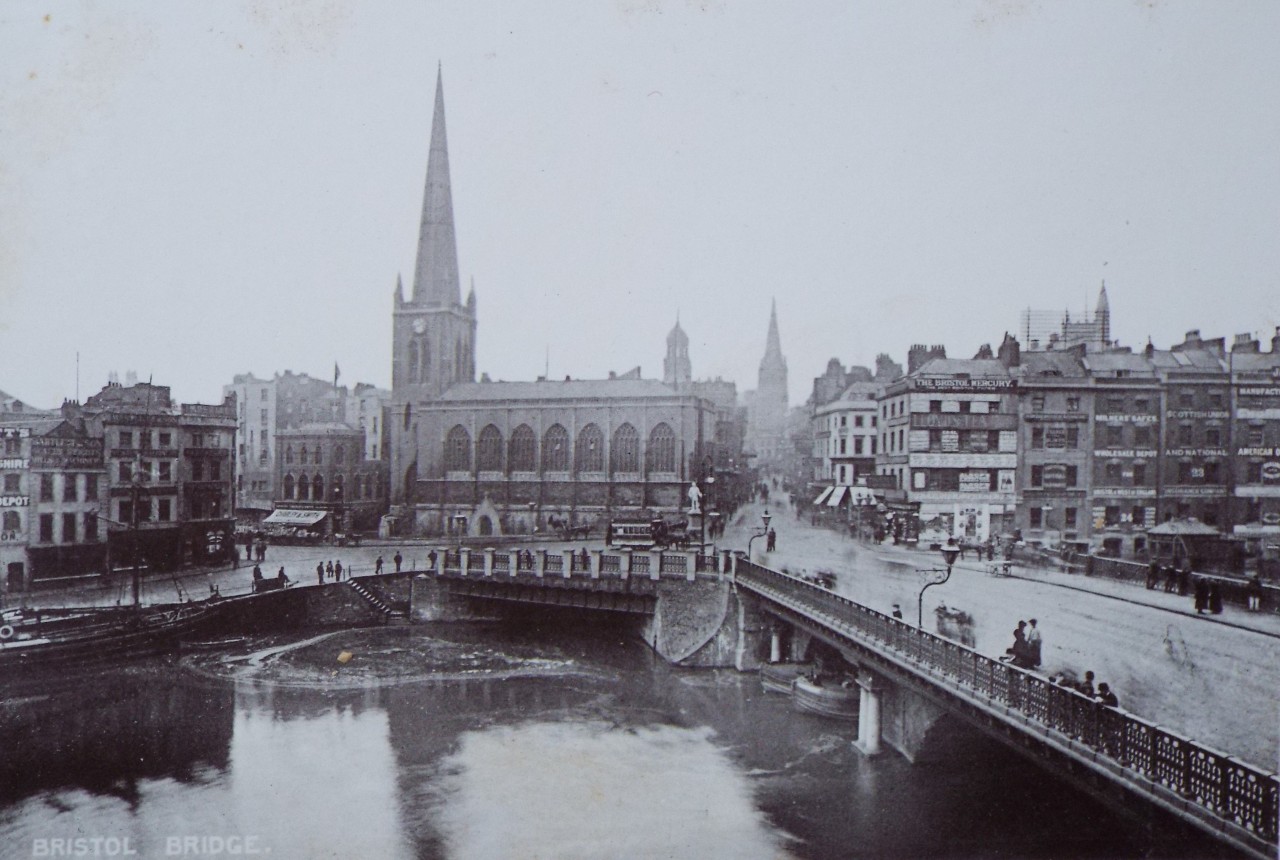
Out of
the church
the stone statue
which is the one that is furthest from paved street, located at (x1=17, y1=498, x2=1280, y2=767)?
the church

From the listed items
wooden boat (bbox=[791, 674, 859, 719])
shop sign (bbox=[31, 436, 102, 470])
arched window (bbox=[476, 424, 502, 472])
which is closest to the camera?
wooden boat (bbox=[791, 674, 859, 719])

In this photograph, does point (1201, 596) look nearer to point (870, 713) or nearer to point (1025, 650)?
point (1025, 650)

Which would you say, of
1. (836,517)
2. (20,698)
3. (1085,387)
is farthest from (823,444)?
(20,698)

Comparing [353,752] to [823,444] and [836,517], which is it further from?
[823,444]

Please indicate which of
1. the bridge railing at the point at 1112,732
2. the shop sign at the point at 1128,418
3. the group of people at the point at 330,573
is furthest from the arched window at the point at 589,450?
the bridge railing at the point at 1112,732

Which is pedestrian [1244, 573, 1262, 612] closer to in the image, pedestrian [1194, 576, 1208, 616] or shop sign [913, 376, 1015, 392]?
pedestrian [1194, 576, 1208, 616]

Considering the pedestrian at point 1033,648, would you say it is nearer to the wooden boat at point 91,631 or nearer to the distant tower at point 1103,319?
the distant tower at point 1103,319
